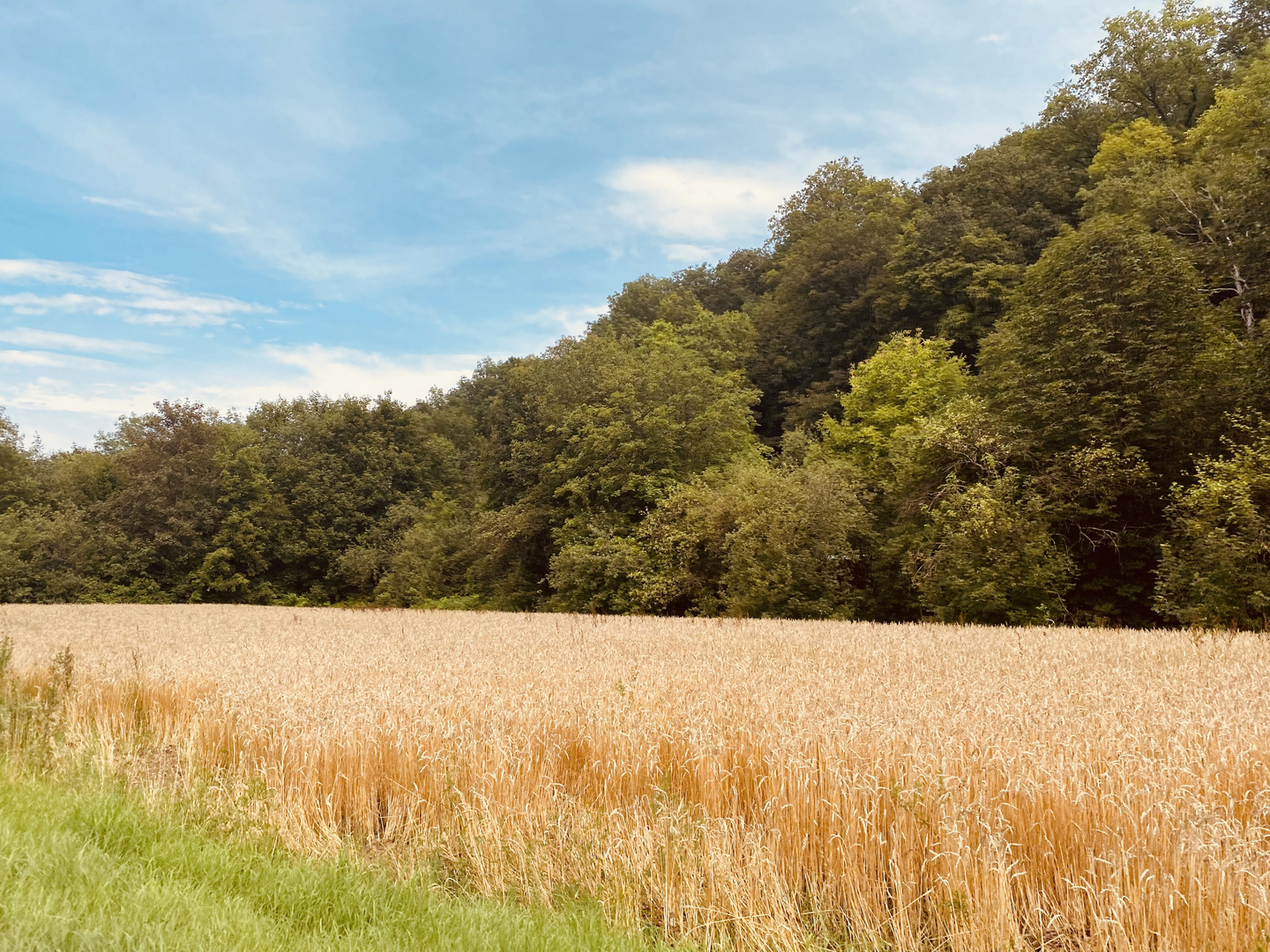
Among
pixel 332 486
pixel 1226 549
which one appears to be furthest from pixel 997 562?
pixel 332 486

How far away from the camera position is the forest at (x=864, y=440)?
22391 millimetres

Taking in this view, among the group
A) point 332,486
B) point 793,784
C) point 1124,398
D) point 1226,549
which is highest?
point 1124,398

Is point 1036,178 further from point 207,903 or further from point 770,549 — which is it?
point 207,903

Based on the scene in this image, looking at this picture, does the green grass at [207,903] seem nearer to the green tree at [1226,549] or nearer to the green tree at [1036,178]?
the green tree at [1226,549]

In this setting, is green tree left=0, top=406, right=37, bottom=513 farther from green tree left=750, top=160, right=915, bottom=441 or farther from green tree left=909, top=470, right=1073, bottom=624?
green tree left=909, top=470, right=1073, bottom=624

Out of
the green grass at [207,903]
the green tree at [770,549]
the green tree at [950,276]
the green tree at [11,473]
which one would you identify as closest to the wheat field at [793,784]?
the green grass at [207,903]

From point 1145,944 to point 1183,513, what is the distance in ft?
70.3

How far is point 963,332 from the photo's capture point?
4250 cm

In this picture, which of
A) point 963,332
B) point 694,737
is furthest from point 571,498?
point 694,737

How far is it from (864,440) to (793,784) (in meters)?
35.3

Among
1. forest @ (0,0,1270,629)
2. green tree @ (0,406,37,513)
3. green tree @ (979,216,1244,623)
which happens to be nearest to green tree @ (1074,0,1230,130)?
forest @ (0,0,1270,629)

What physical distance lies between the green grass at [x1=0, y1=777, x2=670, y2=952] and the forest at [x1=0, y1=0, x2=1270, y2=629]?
65.6ft

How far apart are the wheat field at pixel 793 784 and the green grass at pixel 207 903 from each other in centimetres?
57

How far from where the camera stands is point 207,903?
155 inches
